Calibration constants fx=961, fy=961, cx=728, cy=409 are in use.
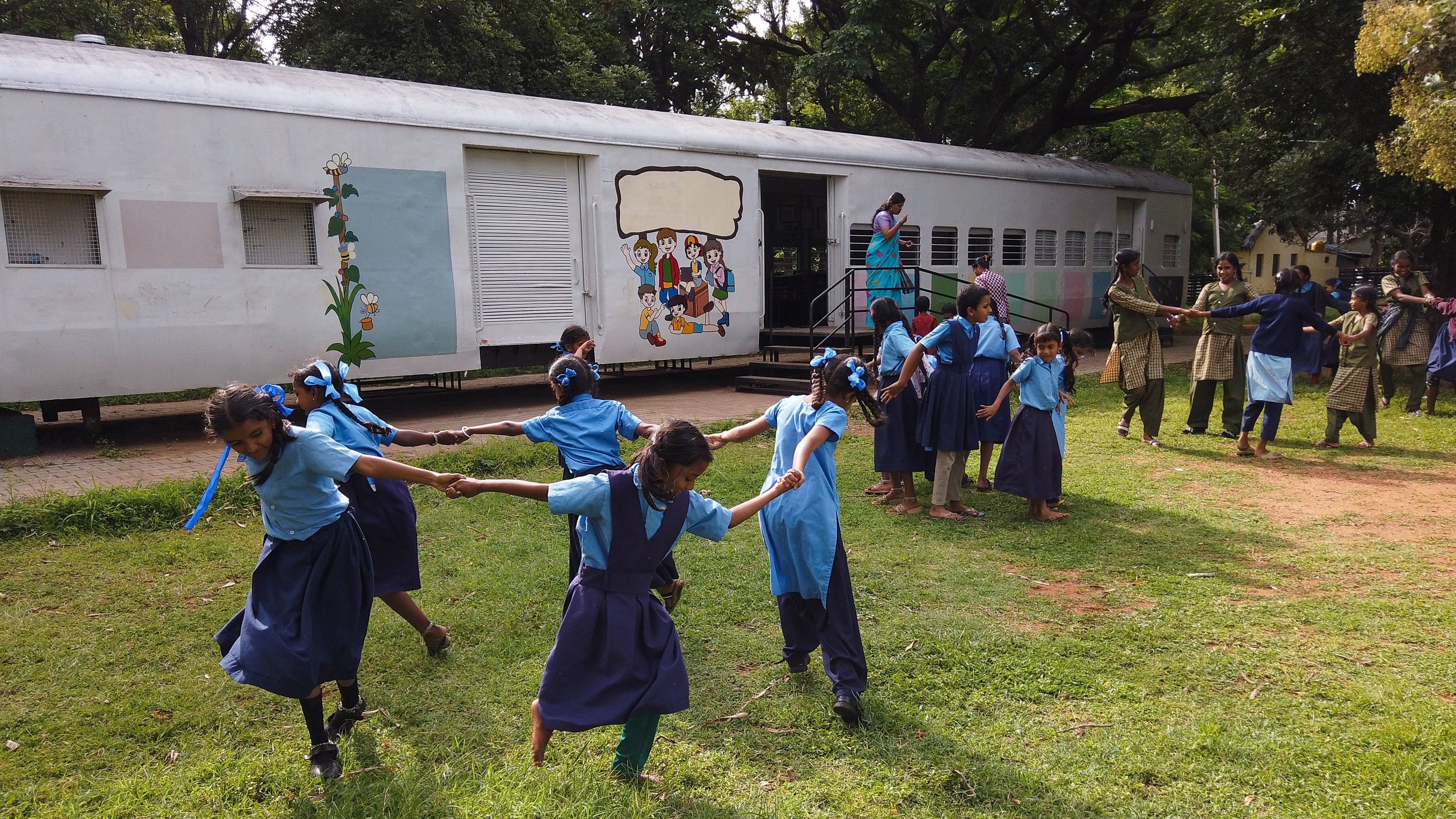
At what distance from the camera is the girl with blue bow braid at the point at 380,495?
403cm

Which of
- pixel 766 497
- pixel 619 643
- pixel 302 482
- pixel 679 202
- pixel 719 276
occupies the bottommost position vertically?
pixel 619 643

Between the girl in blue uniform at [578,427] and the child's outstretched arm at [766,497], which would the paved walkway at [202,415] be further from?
the child's outstretched arm at [766,497]

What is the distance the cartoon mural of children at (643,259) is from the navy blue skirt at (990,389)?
564cm

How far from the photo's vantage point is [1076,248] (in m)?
17.7

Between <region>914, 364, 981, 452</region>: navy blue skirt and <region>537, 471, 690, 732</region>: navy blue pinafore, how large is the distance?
12.5 feet

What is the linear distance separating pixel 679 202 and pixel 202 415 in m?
6.01

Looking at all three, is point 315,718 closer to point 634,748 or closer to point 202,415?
point 634,748

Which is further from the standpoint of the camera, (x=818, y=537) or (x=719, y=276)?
(x=719, y=276)

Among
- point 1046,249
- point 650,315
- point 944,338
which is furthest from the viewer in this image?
point 1046,249

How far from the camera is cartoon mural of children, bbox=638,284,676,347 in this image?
→ 11742 mm

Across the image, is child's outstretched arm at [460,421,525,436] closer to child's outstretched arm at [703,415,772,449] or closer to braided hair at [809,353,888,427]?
child's outstretched arm at [703,415,772,449]

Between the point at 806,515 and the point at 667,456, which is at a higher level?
the point at 667,456

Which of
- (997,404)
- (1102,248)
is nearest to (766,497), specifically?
(997,404)

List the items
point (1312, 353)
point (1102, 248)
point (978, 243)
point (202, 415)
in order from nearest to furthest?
1. point (202, 415)
2. point (1312, 353)
3. point (978, 243)
4. point (1102, 248)
